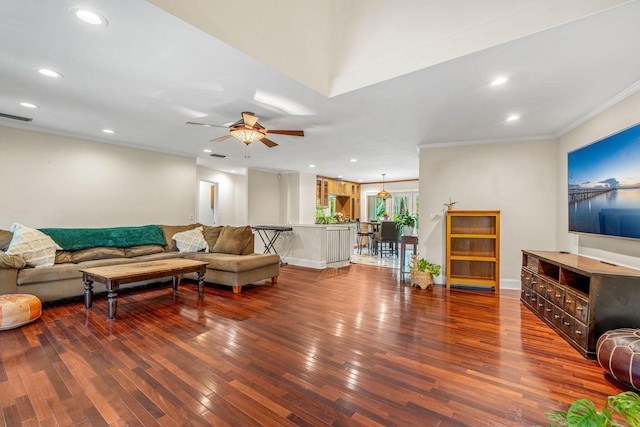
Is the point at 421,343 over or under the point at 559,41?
under

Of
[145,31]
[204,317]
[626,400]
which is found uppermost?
[145,31]

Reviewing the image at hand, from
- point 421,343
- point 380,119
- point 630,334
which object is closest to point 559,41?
point 380,119

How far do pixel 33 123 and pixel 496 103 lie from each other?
6119 mm

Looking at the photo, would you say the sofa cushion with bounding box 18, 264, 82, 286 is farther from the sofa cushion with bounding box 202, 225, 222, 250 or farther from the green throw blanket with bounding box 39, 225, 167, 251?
the sofa cushion with bounding box 202, 225, 222, 250

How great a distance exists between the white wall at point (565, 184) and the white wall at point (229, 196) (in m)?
6.66

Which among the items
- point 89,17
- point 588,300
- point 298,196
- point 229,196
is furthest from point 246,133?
point 229,196

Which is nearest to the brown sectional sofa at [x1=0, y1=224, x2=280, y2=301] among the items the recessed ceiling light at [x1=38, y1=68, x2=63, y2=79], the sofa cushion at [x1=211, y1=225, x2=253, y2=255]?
the sofa cushion at [x1=211, y1=225, x2=253, y2=255]

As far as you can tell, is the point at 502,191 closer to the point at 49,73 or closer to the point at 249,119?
the point at 249,119

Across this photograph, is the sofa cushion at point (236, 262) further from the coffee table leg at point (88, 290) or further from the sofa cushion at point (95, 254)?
the coffee table leg at point (88, 290)

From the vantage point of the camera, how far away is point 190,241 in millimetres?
5355

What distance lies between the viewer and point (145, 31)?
1.98 metres

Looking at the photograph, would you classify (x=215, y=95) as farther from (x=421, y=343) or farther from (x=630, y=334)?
(x=630, y=334)

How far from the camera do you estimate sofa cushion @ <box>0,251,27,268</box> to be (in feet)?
11.0

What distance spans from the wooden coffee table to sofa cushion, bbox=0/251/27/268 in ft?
2.27
